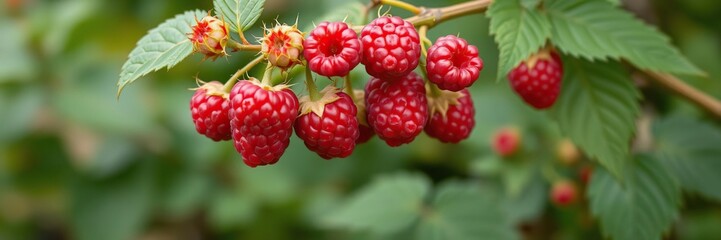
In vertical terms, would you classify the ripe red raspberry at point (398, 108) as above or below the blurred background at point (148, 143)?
above

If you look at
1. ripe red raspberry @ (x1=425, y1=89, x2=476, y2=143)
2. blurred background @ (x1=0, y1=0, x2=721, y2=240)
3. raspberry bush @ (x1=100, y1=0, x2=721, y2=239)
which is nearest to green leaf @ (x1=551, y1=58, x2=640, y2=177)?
raspberry bush @ (x1=100, y1=0, x2=721, y2=239)

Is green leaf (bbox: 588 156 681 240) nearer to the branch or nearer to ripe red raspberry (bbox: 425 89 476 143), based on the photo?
the branch

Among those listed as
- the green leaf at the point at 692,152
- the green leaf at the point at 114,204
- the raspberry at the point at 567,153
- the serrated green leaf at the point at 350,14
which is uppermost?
the serrated green leaf at the point at 350,14

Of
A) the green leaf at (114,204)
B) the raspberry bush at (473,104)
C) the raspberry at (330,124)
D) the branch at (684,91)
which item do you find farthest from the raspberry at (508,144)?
the green leaf at (114,204)

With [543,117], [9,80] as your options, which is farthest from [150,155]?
[543,117]

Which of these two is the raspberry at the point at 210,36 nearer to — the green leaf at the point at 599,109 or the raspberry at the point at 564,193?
the green leaf at the point at 599,109

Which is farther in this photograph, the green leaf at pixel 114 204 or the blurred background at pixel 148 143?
the green leaf at pixel 114 204

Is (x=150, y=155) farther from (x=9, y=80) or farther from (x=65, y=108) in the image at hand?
(x=9, y=80)

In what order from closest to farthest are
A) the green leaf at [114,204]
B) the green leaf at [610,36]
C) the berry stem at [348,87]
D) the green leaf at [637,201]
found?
the berry stem at [348,87], the green leaf at [610,36], the green leaf at [637,201], the green leaf at [114,204]

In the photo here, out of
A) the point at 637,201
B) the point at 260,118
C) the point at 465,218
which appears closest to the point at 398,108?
the point at 260,118
